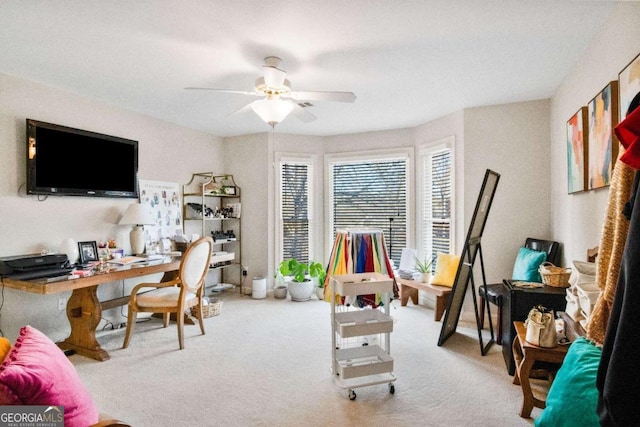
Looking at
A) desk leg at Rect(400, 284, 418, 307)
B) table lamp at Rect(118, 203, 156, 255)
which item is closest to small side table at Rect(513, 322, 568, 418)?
desk leg at Rect(400, 284, 418, 307)

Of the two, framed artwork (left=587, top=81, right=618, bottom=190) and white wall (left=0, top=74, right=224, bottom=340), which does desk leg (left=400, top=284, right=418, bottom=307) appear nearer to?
framed artwork (left=587, top=81, right=618, bottom=190)

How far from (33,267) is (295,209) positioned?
10.5 ft

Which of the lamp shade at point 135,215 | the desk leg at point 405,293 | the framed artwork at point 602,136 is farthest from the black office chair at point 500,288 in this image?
the lamp shade at point 135,215

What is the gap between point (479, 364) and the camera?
8.88 feet

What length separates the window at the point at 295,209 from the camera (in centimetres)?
505

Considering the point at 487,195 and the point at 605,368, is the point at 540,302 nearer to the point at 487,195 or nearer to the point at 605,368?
the point at 487,195

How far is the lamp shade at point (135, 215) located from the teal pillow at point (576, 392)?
371cm

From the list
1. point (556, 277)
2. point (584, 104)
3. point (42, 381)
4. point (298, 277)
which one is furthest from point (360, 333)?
point (298, 277)

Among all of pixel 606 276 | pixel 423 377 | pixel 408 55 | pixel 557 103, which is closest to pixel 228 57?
pixel 408 55

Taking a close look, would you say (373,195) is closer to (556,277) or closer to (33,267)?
(556,277)

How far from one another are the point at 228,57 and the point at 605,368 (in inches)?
108

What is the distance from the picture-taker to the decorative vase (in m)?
3.00

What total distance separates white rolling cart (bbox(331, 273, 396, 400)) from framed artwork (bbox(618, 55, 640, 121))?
168cm

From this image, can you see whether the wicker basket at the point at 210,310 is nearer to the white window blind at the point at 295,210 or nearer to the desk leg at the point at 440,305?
the white window blind at the point at 295,210
